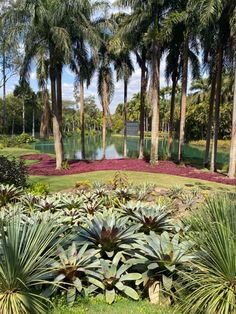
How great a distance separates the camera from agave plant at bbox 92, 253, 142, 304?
4.61 metres

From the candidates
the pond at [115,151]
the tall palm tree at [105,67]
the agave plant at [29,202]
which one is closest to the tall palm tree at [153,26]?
the tall palm tree at [105,67]

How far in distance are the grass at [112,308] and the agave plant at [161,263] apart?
0.67 feet

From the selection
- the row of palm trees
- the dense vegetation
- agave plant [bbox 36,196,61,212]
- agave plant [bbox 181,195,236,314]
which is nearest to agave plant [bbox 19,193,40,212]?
agave plant [bbox 36,196,61,212]

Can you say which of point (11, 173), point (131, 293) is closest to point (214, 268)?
point (131, 293)

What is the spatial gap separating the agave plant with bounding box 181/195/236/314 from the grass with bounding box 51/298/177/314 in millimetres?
348

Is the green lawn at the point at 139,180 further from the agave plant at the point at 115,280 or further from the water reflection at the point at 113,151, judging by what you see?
the water reflection at the point at 113,151

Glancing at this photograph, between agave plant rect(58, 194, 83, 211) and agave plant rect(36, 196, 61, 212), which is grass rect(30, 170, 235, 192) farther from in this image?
agave plant rect(36, 196, 61, 212)

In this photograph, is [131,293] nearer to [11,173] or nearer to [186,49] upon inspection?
[11,173]

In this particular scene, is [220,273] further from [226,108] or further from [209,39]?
[226,108]

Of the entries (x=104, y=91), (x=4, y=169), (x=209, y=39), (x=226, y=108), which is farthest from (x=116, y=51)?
(x=226, y=108)

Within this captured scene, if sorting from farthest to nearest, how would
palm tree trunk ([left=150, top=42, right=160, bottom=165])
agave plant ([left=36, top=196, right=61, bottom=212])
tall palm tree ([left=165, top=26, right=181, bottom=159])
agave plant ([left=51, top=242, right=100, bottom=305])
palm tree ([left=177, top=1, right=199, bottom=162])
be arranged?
tall palm tree ([left=165, top=26, right=181, bottom=159]) → palm tree trunk ([left=150, top=42, right=160, bottom=165]) → palm tree ([left=177, top=1, right=199, bottom=162]) → agave plant ([left=36, top=196, right=61, bottom=212]) → agave plant ([left=51, top=242, right=100, bottom=305])

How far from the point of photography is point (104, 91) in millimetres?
29938

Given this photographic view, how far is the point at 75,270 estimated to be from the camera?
4594 millimetres

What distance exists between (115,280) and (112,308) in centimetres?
39
